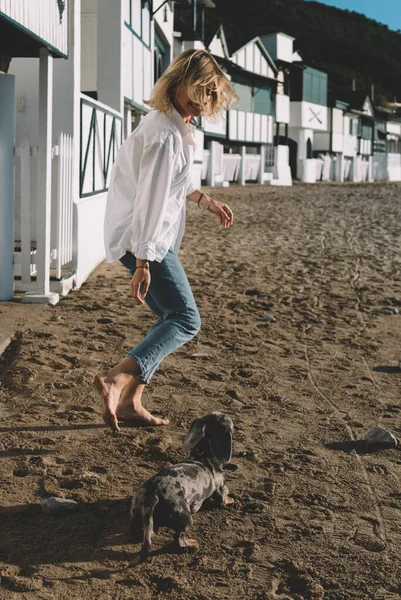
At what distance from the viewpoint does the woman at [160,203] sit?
409 centimetres

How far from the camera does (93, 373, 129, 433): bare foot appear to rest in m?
4.53

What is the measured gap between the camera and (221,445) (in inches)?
153

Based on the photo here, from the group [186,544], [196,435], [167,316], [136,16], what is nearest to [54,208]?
[167,316]

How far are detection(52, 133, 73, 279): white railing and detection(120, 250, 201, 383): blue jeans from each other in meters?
4.62

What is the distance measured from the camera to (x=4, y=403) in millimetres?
5434

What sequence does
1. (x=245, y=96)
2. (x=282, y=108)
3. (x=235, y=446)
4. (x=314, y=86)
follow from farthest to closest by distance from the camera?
(x=314, y=86) → (x=282, y=108) → (x=245, y=96) → (x=235, y=446)

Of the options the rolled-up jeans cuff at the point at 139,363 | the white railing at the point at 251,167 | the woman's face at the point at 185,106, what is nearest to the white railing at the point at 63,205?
the rolled-up jeans cuff at the point at 139,363

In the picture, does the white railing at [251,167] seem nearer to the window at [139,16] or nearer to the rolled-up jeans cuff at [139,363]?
the window at [139,16]

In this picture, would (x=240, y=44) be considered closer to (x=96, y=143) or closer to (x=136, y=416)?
(x=96, y=143)

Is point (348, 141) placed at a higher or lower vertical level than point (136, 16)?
lower

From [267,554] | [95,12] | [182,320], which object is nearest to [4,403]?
[182,320]

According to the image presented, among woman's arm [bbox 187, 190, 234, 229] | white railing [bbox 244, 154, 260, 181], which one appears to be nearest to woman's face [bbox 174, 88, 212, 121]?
woman's arm [bbox 187, 190, 234, 229]

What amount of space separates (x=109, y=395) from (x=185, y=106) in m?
1.54

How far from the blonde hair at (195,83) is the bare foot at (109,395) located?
145 cm
